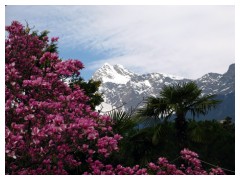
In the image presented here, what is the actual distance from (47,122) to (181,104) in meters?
6.77

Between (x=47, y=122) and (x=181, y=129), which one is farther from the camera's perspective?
(x=181, y=129)

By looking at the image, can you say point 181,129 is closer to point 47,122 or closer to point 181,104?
point 181,104

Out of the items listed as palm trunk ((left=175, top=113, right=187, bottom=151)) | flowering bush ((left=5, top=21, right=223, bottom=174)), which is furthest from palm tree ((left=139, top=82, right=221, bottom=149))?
flowering bush ((left=5, top=21, right=223, bottom=174))

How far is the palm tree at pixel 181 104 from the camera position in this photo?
490 inches

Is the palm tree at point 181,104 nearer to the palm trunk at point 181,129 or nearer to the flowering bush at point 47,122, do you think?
the palm trunk at point 181,129

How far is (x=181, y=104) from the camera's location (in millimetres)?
12508

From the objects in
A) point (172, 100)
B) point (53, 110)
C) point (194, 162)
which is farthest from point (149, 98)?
point (53, 110)

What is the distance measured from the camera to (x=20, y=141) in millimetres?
6105

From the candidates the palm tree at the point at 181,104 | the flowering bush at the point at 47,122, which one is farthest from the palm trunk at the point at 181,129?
the flowering bush at the point at 47,122

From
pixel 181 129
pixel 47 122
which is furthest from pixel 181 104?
pixel 47 122

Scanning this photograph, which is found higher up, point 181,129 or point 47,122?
point 47,122

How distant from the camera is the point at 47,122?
6.64 metres

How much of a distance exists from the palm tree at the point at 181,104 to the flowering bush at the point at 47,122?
11.7 ft
